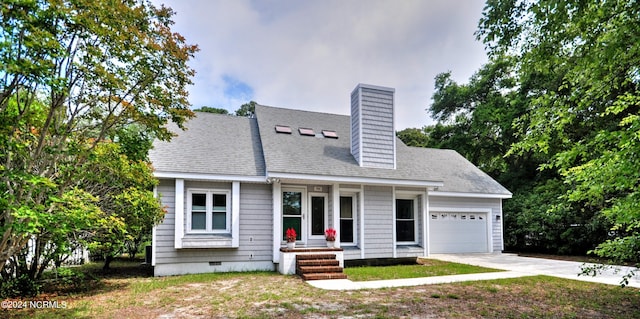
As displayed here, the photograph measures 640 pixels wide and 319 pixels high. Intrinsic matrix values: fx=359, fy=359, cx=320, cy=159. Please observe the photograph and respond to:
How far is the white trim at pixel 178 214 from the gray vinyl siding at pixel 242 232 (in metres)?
0.17

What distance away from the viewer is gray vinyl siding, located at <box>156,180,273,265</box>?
30.5 ft

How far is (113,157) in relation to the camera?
6.52m

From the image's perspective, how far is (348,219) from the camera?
36.4 ft

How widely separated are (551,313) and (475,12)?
17.6 feet

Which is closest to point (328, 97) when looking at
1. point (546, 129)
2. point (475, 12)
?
point (475, 12)

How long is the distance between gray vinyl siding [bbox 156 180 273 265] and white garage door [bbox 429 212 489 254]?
23.8 feet

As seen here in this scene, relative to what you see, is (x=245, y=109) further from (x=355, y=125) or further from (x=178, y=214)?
(x=178, y=214)

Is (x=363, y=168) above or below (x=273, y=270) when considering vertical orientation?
above

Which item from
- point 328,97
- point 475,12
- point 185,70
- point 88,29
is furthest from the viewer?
point 328,97

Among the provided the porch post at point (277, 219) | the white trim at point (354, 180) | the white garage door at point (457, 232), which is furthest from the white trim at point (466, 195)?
the porch post at point (277, 219)

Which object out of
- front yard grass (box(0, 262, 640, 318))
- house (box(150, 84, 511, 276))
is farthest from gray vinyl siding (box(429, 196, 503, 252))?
front yard grass (box(0, 262, 640, 318))

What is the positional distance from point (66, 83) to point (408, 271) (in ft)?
28.3

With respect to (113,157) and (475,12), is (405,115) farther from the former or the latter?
(113,157)

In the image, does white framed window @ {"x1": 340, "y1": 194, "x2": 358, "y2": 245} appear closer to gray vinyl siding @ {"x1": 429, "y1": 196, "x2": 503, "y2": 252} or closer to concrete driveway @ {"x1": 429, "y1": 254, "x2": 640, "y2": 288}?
concrete driveway @ {"x1": 429, "y1": 254, "x2": 640, "y2": 288}
